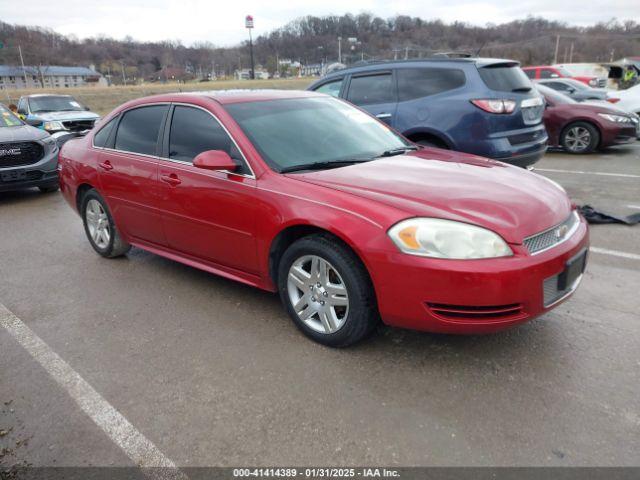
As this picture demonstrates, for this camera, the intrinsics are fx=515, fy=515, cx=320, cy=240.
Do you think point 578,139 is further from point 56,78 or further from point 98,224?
point 56,78

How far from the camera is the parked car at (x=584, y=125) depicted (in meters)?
9.90

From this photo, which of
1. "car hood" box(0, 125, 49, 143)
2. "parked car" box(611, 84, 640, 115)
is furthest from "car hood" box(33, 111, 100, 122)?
"parked car" box(611, 84, 640, 115)

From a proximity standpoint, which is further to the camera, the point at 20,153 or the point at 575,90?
the point at 575,90

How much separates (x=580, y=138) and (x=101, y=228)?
924 centimetres

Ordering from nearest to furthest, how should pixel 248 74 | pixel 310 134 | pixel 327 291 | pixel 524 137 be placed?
pixel 327 291
pixel 310 134
pixel 524 137
pixel 248 74

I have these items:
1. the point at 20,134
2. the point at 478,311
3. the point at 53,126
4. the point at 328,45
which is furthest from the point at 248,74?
the point at 478,311

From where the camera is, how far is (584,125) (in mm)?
10148

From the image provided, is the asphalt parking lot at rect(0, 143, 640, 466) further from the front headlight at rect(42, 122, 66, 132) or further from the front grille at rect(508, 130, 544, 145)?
the front headlight at rect(42, 122, 66, 132)

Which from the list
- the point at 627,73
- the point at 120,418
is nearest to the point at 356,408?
the point at 120,418

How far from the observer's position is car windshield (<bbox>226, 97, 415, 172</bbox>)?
3.51m

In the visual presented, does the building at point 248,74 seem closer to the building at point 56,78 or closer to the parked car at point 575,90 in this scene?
the building at point 56,78

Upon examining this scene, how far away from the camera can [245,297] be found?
401 cm

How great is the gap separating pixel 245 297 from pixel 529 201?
2178 mm

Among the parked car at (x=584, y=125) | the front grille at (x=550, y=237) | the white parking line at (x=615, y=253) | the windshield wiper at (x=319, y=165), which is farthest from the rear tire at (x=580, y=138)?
the windshield wiper at (x=319, y=165)
